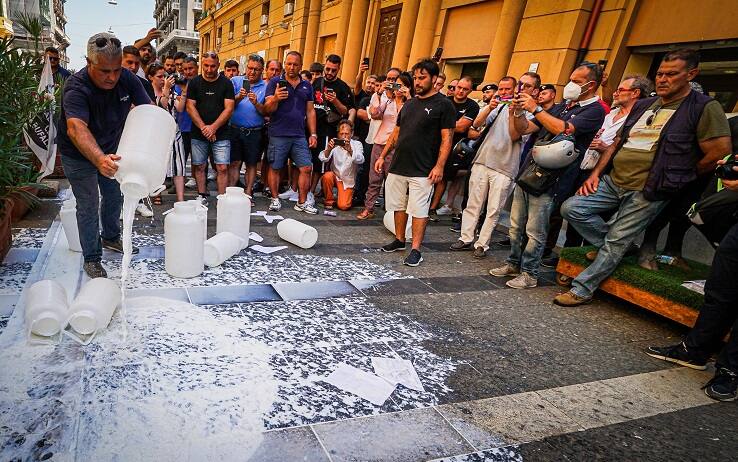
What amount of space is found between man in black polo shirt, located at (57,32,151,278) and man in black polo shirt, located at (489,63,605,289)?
3.20 meters

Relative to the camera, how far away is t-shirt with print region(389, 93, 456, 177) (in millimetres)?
3961

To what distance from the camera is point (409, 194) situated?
4.21 meters

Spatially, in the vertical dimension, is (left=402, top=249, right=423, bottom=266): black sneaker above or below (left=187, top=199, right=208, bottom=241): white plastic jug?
below

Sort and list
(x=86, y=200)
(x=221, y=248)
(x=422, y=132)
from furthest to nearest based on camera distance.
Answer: (x=422, y=132) → (x=221, y=248) → (x=86, y=200)

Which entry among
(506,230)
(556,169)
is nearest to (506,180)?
(556,169)

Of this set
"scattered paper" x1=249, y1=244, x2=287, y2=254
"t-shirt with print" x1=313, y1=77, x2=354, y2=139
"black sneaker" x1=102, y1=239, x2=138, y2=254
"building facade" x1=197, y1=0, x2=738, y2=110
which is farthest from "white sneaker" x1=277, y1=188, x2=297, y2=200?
"building facade" x1=197, y1=0, x2=738, y2=110

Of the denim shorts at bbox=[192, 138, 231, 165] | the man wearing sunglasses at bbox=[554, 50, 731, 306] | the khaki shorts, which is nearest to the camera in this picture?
the man wearing sunglasses at bbox=[554, 50, 731, 306]

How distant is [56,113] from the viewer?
12.5 feet

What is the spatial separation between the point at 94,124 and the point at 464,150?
12.5 feet

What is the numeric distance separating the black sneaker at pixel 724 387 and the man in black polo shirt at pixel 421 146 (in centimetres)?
243

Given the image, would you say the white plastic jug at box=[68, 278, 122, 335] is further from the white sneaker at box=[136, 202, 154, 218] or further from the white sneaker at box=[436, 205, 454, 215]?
the white sneaker at box=[436, 205, 454, 215]

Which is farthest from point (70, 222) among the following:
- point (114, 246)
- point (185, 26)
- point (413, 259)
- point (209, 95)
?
point (185, 26)

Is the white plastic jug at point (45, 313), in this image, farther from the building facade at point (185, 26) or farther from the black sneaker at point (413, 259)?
the building facade at point (185, 26)

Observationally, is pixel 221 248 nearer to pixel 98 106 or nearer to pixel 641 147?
pixel 98 106
